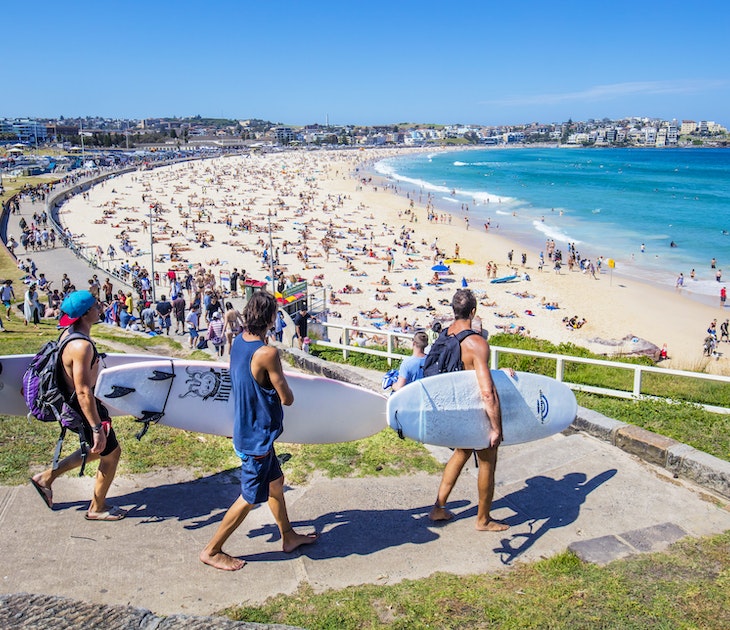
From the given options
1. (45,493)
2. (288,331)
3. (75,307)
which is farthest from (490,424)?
(288,331)

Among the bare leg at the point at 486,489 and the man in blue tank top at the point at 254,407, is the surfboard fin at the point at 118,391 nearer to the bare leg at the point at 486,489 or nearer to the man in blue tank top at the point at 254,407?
the man in blue tank top at the point at 254,407

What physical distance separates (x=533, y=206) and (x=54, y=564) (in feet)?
195

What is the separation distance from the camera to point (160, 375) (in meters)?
4.74

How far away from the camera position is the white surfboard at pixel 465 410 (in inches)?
163

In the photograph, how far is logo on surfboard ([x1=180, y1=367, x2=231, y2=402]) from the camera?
4.87 meters

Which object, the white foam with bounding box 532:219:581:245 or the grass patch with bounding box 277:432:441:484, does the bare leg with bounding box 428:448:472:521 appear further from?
the white foam with bounding box 532:219:581:245

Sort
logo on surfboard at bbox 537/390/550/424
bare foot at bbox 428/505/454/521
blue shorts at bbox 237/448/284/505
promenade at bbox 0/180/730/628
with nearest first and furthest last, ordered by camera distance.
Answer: promenade at bbox 0/180/730/628
blue shorts at bbox 237/448/284/505
bare foot at bbox 428/505/454/521
logo on surfboard at bbox 537/390/550/424

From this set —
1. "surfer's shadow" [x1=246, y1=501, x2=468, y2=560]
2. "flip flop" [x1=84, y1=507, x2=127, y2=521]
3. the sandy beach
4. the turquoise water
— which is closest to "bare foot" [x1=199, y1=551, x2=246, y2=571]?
"surfer's shadow" [x1=246, y1=501, x2=468, y2=560]

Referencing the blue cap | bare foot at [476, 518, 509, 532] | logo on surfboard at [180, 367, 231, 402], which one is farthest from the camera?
logo on surfboard at [180, 367, 231, 402]

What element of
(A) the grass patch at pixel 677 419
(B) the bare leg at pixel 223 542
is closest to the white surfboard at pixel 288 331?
(A) the grass patch at pixel 677 419

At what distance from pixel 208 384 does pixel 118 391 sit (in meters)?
0.66

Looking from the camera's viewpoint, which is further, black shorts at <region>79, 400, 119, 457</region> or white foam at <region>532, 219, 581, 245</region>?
white foam at <region>532, 219, 581, 245</region>

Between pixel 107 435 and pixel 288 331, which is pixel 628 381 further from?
pixel 107 435

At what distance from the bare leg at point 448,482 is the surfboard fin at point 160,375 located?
6.93 feet
